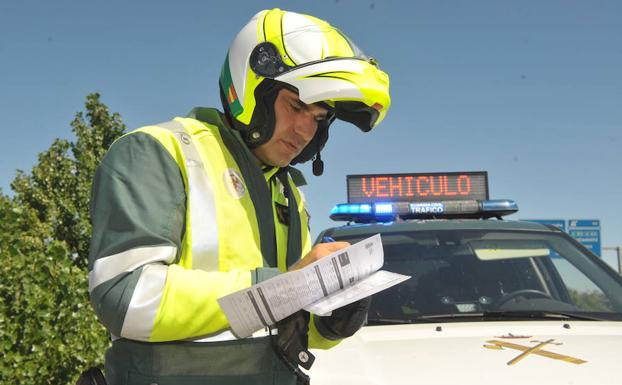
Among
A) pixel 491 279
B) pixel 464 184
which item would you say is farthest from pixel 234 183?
pixel 464 184

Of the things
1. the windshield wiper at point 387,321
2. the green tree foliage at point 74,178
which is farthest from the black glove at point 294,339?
the green tree foliage at point 74,178

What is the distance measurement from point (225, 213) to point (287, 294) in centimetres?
36

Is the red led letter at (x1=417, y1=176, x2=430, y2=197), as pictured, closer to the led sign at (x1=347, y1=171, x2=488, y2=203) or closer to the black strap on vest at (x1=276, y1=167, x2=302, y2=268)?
the led sign at (x1=347, y1=171, x2=488, y2=203)

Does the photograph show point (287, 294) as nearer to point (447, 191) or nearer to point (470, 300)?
point (470, 300)

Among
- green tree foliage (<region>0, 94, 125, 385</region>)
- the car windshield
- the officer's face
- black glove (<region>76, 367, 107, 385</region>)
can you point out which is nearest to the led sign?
the car windshield

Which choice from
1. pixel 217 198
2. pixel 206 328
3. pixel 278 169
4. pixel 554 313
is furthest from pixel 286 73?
pixel 554 313

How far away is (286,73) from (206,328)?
87 centimetres

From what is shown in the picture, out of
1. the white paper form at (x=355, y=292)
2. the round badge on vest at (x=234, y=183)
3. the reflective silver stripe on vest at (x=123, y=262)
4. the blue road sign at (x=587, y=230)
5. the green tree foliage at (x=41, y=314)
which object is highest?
the round badge on vest at (x=234, y=183)

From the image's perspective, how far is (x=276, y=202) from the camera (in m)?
2.11

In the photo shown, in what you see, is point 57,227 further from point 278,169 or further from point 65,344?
point 278,169

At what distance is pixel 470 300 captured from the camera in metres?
3.07

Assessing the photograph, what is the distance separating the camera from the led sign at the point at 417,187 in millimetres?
4574

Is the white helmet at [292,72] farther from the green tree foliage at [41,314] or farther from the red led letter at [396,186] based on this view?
the green tree foliage at [41,314]

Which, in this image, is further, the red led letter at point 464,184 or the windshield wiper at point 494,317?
the red led letter at point 464,184
